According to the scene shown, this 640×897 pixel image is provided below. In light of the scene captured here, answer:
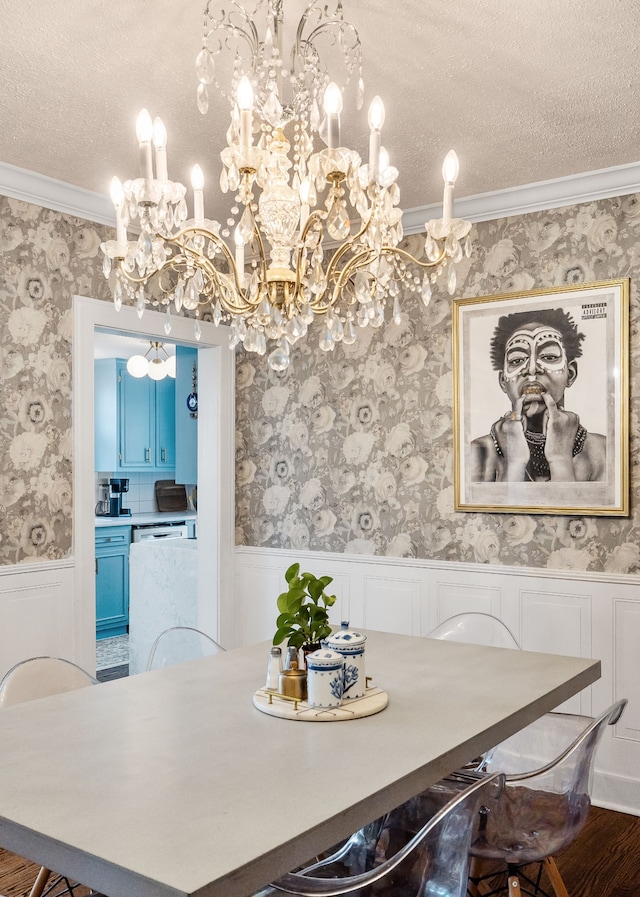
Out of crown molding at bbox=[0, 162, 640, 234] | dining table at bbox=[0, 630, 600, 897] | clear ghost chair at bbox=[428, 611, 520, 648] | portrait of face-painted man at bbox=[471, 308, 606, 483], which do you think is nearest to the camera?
dining table at bbox=[0, 630, 600, 897]

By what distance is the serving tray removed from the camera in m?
1.92

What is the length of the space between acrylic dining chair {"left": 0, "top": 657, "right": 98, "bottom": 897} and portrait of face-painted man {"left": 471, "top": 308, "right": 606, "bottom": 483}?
199 cm

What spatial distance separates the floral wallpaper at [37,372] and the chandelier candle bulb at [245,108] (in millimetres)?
1879

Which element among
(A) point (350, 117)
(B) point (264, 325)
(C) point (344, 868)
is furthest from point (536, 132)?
(C) point (344, 868)

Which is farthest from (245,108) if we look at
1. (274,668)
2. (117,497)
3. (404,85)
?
(117,497)

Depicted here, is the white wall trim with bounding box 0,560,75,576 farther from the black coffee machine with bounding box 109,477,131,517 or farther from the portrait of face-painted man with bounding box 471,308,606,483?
the black coffee machine with bounding box 109,477,131,517

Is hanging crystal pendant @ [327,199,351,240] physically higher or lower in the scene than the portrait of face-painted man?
higher

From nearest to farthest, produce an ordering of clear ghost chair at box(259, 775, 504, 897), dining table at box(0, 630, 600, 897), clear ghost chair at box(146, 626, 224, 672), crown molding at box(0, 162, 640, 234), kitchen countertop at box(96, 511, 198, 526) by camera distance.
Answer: dining table at box(0, 630, 600, 897)
clear ghost chair at box(259, 775, 504, 897)
clear ghost chair at box(146, 626, 224, 672)
crown molding at box(0, 162, 640, 234)
kitchen countertop at box(96, 511, 198, 526)

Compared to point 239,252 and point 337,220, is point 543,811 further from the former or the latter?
point 239,252

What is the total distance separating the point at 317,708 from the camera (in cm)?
196

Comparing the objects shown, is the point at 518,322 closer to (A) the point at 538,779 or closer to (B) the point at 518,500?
(B) the point at 518,500

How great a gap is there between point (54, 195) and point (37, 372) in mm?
771

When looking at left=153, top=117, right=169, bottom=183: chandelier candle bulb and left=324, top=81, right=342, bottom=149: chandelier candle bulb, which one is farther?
left=153, top=117, right=169, bottom=183: chandelier candle bulb

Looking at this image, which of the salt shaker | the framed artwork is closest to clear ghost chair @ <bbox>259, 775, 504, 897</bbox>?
the salt shaker
